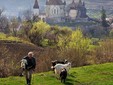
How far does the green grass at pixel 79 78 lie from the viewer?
19.0 metres

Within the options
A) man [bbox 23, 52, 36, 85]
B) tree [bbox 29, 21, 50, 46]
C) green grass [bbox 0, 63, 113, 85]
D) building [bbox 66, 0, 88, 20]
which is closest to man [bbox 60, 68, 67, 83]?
green grass [bbox 0, 63, 113, 85]

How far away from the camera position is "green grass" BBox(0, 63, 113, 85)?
62.4 ft

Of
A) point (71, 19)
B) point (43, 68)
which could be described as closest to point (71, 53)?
point (43, 68)

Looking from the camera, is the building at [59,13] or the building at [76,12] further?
the building at [76,12]

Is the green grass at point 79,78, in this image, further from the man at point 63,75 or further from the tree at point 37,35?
the tree at point 37,35

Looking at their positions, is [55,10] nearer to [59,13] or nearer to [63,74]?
[59,13]

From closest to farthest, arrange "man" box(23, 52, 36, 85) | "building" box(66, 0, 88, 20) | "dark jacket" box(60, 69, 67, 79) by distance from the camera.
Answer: "man" box(23, 52, 36, 85) < "dark jacket" box(60, 69, 67, 79) < "building" box(66, 0, 88, 20)

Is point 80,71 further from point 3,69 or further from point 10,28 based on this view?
point 10,28

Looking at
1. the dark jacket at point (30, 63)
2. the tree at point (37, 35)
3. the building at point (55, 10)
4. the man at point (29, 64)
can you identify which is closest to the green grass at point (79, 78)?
the man at point (29, 64)

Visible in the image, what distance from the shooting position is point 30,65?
56.9 ft

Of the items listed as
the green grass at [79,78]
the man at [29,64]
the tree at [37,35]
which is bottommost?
the tree at [37,35]

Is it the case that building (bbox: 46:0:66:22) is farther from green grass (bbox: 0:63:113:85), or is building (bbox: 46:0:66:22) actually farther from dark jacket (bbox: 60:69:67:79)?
dark jacket (bbox: 60:69:67:79)

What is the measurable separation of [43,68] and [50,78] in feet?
19.9

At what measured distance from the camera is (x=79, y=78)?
2039 centimetres
